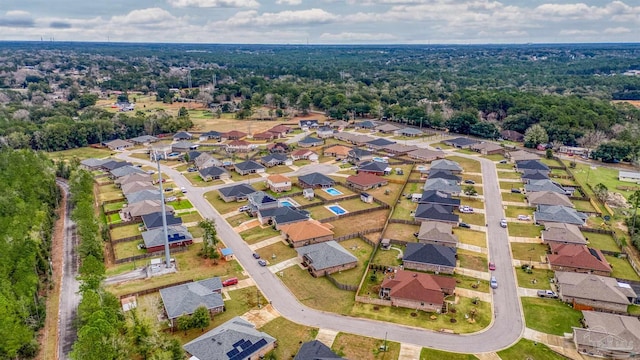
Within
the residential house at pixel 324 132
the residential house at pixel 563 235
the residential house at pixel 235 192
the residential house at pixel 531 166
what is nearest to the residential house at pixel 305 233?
the residential house at pixel 235 192

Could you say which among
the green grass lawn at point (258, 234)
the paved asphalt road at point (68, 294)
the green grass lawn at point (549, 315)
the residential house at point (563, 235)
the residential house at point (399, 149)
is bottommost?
the paved asphalt road at point (68, 294)

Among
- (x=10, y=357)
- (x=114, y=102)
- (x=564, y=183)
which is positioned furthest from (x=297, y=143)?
(x=114, y=102)

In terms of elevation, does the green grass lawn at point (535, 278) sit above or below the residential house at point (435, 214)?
below

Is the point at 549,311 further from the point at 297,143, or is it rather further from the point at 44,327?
the point at 297,143

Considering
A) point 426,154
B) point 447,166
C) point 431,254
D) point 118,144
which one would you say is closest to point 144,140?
point 118,144

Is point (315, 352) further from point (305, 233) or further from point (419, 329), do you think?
point (305, 233)

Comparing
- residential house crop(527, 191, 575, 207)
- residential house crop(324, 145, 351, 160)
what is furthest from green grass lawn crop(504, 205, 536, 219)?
residential house crop(324, 145, 351, 160)

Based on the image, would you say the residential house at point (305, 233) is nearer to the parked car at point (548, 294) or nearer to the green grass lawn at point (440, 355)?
the green grass lawn at point (440, 355)

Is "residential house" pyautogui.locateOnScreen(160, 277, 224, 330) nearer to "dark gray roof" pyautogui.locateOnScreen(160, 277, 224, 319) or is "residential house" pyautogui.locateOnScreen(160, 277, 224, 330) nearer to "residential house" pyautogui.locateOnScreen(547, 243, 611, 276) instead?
"dark gray roof" pyautogui.locateOnScreen(160, 277, 224, 319)
